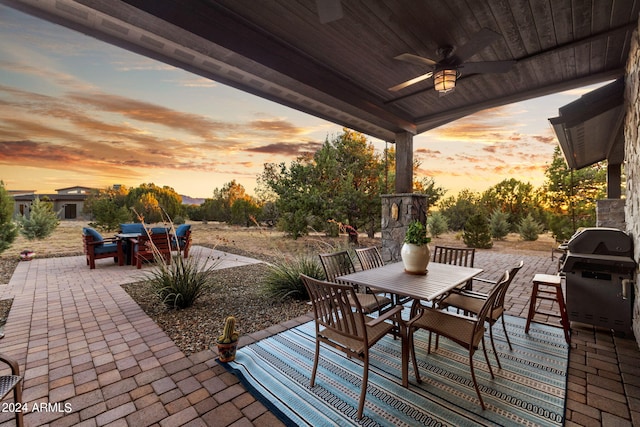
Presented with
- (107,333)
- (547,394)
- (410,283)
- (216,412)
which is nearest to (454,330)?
(410,283)

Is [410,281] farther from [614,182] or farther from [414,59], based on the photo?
[614,182]

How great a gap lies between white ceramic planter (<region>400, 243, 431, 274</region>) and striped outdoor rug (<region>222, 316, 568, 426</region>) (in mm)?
689

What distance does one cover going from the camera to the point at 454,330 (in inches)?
76.0

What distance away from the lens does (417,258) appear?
8.29 ft

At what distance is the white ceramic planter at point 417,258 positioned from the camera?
8.27ft

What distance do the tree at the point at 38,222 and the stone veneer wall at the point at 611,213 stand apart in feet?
46.6

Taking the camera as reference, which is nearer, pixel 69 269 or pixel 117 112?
pixel 69 269

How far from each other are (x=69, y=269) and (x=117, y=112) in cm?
402

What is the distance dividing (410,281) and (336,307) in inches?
33.8

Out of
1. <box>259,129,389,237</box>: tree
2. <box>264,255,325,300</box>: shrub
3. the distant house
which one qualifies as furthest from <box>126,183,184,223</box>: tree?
<box>264,255,325,300</box>: shrub

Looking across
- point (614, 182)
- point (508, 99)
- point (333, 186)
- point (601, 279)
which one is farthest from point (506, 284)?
point (333, 186)

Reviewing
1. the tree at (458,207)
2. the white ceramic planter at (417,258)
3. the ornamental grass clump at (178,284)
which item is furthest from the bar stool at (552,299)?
the tree at (458,207)

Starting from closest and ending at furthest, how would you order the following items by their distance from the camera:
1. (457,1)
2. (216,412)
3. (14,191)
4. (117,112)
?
(216,412) → (457,1) → (14,191) → (117,112)

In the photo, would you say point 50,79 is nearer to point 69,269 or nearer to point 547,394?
point 69,269
